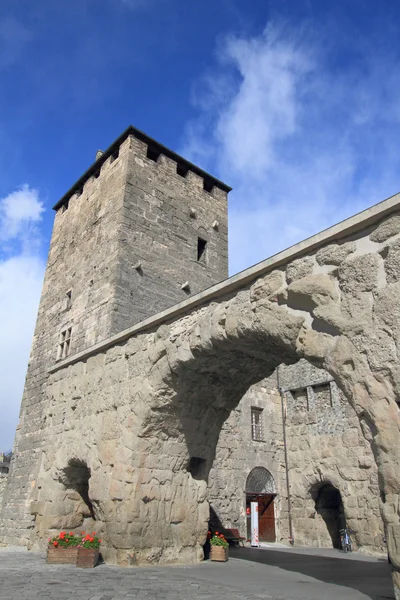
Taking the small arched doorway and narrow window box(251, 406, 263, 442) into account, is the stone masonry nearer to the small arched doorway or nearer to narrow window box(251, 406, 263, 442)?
the small arched doorway

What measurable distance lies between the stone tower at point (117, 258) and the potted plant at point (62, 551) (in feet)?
17.2

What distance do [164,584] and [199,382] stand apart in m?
2.28

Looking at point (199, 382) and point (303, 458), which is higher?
point (199, 382)

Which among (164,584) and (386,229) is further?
(164,584)

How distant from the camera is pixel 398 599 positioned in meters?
3.28

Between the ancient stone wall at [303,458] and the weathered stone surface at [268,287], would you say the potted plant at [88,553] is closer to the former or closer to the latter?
the weathered stone surface at [268,287]

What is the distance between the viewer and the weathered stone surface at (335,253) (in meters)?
4.31

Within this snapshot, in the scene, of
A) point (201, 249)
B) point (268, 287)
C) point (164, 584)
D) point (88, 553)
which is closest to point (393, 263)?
point (268, 287)

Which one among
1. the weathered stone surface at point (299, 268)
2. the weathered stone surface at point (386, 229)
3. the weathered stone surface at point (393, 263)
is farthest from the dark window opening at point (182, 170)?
the weathered stone surface at point (393, 263)

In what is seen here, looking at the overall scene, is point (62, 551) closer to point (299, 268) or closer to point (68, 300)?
point (299, 268)

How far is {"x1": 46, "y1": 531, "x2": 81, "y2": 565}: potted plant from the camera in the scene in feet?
19.6

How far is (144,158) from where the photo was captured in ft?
45.0

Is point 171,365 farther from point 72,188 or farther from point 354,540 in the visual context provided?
point 72,188

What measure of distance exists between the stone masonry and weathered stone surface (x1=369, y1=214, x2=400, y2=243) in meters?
0.01
